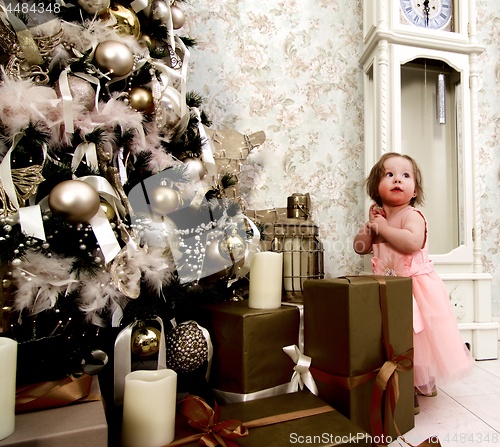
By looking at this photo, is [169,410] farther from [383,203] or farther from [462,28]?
[462,28]

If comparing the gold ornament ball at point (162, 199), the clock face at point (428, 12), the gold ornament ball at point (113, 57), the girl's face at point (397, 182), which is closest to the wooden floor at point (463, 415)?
the girl's face at point (397, 182)

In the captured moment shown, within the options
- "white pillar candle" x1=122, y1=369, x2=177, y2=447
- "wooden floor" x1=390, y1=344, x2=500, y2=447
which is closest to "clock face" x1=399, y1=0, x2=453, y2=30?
"wooden floor" x1=390, y1=344, x2=500, y2=447

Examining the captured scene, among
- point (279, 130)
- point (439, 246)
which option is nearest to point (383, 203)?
point (439, 246)

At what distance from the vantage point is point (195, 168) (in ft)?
2.99

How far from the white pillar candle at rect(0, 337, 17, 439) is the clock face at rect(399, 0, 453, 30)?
5.20ft

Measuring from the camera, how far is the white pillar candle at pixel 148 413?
587 millimetres

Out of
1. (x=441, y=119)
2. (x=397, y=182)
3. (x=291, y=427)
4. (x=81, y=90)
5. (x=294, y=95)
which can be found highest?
(x=294, y=95)

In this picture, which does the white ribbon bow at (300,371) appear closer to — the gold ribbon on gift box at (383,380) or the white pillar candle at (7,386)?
the gold ribbon on gift box at (383,380)

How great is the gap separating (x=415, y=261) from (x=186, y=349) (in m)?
0.68

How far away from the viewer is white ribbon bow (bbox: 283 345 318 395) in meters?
0.78

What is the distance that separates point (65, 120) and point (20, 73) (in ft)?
0.47

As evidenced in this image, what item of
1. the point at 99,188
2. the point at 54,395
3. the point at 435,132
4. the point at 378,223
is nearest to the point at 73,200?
the point at 99,188

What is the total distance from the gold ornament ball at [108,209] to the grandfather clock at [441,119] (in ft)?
3.26

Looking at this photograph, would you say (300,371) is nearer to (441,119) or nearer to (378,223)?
(378,223)
